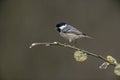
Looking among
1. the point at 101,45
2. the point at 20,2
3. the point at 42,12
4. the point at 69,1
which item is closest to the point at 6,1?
the point at 20,2

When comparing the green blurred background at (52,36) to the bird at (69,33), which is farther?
the green blurred background at (52,36)

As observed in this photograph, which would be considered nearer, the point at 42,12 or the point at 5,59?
the point at 42,12

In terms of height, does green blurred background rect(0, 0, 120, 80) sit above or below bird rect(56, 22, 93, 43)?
below

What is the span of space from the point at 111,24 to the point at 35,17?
27.8 inches

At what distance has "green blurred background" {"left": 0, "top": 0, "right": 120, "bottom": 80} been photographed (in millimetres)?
3816

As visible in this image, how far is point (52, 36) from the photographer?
12.8 feet

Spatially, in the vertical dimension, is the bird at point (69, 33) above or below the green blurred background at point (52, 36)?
above

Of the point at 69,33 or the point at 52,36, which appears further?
the point at 52,36

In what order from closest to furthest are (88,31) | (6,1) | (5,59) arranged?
(88,31) → (6,1) → (5,59)

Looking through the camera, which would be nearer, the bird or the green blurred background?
the bird

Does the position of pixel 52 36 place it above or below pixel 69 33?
below

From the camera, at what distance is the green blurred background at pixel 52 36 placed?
3.82m

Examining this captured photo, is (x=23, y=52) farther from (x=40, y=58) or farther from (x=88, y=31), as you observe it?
(x=88, y=31)

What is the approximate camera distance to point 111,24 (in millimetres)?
3881
